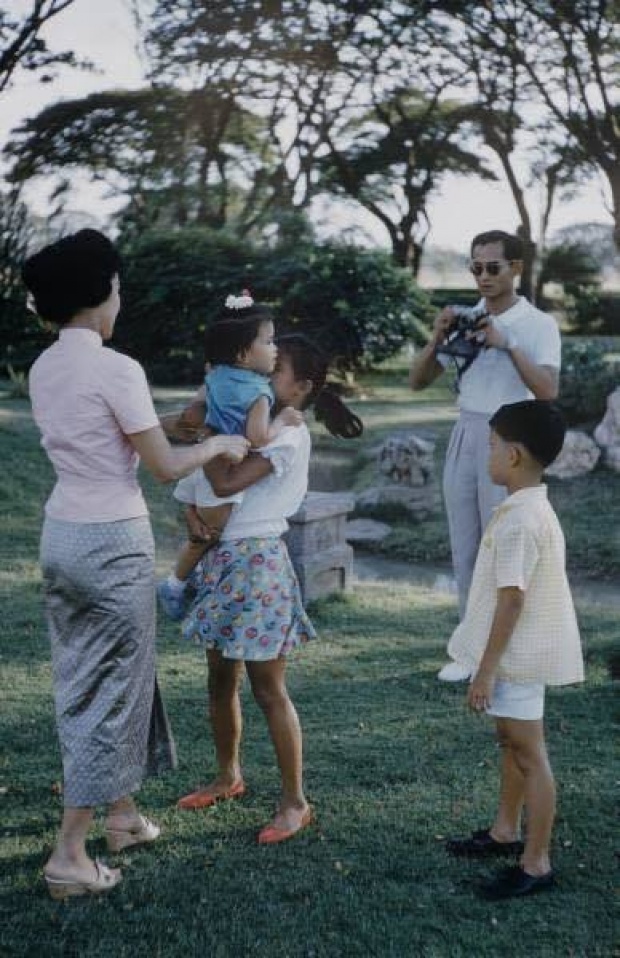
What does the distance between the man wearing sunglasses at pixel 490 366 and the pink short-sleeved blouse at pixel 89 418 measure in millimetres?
1984

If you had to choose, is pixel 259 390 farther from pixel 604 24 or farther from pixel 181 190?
pixel 181 190

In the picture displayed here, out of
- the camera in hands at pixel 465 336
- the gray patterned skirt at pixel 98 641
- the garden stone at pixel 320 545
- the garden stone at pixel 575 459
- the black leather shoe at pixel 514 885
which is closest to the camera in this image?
the gray patterned skirt at pixel 98 641

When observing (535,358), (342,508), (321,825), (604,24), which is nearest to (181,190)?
(604,24)

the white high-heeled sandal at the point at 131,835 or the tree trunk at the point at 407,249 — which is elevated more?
the tree trunk at the point at 407,249

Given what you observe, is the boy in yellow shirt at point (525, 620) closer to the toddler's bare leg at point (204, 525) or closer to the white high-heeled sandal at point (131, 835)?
the toddler's bare leg at point (204, 525)

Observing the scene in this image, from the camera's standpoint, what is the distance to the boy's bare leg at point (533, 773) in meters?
2.88

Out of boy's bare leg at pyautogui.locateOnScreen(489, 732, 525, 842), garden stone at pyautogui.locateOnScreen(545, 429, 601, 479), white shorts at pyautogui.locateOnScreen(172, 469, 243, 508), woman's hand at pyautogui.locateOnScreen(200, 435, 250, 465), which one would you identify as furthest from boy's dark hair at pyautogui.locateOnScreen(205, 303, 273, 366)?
garden stone at pyautogui.locateOnScreen(545, 429, 601, 479)

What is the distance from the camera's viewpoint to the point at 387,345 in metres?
14.7

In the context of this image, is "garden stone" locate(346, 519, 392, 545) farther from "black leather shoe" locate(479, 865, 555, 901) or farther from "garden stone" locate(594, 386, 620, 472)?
"black leather shoe" locate(479, 865, 555, 901)

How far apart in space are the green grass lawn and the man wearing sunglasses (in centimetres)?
89

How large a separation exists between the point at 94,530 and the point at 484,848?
1444 mm

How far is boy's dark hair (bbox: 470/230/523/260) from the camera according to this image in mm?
4430

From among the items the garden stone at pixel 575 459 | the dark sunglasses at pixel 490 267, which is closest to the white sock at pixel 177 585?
the dark sunglasses at pixel 490 267

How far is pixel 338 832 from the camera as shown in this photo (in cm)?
332
